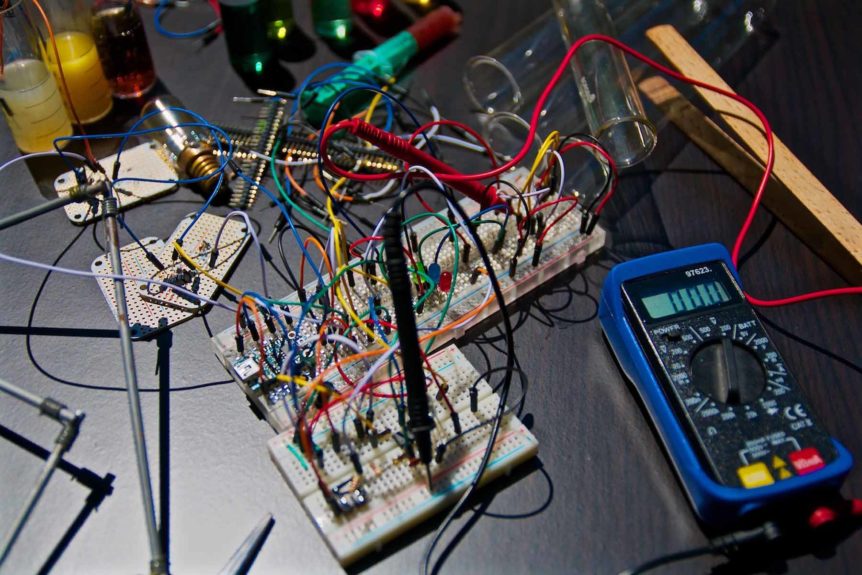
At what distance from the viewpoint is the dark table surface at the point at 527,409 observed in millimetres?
938

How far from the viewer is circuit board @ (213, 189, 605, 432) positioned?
3.41 ft

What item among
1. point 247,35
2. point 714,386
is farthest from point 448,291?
point 247,35

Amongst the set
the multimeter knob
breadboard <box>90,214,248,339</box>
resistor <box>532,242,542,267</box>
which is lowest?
the multimeter knob

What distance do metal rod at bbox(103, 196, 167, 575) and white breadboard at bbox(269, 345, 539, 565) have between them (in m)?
0.15

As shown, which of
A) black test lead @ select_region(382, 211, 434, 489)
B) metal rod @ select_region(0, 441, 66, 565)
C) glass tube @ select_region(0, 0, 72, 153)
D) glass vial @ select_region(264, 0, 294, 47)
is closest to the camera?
black test lead @ select_region(382, 211, 434, 489)

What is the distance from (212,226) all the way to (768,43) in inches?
44.4

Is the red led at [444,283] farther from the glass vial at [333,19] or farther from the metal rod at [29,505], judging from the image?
the glass vial at [333,19]

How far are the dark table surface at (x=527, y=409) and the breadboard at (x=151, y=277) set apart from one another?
0.07 feet

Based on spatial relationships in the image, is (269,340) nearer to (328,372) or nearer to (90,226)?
(328,372)

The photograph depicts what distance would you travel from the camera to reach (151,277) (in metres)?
1.18

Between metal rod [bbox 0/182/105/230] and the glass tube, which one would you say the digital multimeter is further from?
the glass tube

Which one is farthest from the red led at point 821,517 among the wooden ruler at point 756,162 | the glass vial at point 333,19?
the glass vial at point 333,19

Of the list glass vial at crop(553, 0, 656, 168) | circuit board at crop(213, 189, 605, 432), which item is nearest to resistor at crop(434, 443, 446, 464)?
circuit board at crop(213, 189, 605, 432)

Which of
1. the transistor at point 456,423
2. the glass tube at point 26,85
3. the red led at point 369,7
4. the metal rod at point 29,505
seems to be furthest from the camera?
the red led at point 369,7
